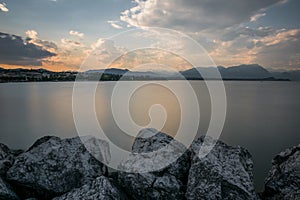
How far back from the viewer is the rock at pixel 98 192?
14.4 feet

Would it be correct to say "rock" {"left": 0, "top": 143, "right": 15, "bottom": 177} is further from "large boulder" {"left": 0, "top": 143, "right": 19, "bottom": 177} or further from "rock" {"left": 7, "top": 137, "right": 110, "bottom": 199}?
"rock" {"left": 7, "top": 137, "right": 110, "bottom": 199}

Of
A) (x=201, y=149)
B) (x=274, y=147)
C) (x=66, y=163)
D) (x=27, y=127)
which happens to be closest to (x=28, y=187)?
(x=66, y=163)

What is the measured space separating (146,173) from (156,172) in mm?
209

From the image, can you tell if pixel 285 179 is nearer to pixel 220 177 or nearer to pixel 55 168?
pixel 220 177

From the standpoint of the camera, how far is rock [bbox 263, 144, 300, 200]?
5.15 metres

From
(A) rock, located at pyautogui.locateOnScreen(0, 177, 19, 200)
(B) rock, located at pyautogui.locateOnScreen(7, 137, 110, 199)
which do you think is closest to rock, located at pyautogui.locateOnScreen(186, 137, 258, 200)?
(B) rock, located at pyautogui.locateOnScreen(7, 137, 110, 199)

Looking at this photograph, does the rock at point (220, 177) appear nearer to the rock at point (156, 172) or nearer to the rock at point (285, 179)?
the rock at point (156, 172)

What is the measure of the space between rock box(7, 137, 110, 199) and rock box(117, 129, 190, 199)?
1.02 m

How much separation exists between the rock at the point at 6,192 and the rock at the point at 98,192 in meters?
1.20

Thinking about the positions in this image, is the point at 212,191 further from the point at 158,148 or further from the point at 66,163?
the point at 66,163

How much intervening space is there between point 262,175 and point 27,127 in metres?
17.4

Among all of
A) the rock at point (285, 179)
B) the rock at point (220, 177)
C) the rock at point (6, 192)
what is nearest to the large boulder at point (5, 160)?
the rock at point (6, 192)

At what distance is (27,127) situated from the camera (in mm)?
19328

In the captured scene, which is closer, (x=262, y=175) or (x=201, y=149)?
(x=201, y=149)
